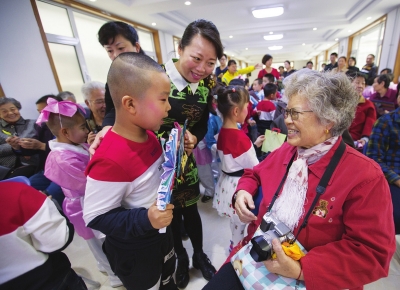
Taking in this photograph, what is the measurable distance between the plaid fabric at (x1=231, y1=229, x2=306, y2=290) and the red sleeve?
0.07m

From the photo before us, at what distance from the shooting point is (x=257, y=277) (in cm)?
76

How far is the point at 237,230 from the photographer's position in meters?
1.43

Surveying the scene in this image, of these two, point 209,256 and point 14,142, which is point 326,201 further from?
point 14,142

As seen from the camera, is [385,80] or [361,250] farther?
[385,80]

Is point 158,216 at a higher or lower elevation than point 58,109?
lower

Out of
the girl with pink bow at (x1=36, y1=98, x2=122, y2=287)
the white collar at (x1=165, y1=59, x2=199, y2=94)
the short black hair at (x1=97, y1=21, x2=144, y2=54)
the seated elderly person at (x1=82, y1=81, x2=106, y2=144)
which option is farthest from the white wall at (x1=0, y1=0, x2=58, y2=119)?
the white collar at (x1=165, y1=59, x2=199, y2=94)

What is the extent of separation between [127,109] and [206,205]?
6.26 feet

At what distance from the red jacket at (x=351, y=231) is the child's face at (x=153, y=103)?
0.73 metres

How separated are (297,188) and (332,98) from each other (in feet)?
1.35

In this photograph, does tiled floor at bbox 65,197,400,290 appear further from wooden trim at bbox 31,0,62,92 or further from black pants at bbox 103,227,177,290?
wooden trim at bbox 31,0,62,92

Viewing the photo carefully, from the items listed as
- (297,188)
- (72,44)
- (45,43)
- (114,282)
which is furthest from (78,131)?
(72,44)

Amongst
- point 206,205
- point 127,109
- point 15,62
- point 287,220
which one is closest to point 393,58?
point 206,205

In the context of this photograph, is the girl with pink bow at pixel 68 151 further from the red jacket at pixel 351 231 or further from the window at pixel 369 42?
the window at pixel 369 42

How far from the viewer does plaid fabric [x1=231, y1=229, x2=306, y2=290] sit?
710mm
